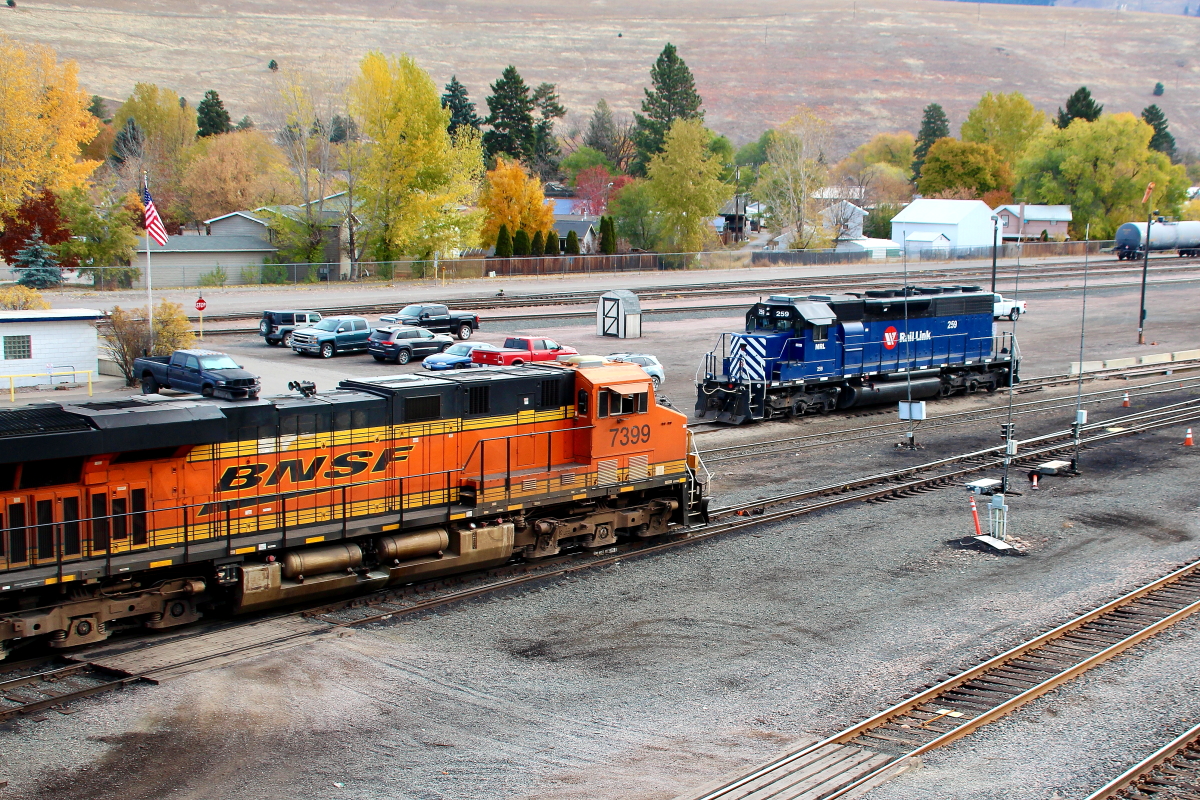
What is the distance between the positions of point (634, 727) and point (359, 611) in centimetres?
521

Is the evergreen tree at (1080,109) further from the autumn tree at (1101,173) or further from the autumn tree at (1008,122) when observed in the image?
the autumn tree at (1101,173)

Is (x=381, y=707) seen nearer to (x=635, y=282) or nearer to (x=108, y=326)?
(x=108, y=326)

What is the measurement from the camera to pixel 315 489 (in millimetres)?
15281

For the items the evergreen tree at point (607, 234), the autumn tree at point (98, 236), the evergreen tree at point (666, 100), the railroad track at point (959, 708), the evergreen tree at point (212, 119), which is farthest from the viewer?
the evergreen tree at point (212, 119)

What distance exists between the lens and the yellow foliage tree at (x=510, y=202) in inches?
3231

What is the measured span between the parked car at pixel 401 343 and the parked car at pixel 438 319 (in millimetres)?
4274

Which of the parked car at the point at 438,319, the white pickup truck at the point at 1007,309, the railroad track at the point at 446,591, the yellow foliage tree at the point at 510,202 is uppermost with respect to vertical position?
the yellow foliage tree at the point at 510,202

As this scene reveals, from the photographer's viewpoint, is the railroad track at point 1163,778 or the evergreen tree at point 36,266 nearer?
the railroad track at point 1163,778

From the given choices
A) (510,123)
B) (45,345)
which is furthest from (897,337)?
(510,123)

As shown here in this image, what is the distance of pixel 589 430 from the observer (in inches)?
700

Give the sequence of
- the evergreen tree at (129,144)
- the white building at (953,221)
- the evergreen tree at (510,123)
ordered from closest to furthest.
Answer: the evergreen tree at (129,144)
the white building at (953,221)
the evergreen tree at (510,123)

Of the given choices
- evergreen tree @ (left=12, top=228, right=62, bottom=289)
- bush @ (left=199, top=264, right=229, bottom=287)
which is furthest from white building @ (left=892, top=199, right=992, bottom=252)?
evergreen tree @ (left=12, top=228, right=62, bottom=289)

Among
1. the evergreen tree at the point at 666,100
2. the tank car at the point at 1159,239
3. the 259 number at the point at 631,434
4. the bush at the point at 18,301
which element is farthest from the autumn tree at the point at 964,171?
the 259 number at the point at 631,434

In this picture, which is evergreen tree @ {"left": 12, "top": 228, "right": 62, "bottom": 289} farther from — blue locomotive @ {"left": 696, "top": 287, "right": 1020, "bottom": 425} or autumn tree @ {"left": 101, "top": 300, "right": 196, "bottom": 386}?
blue locomotive @ {"left": 696, "top": 287, "right": 1020, "bottom": 425}
